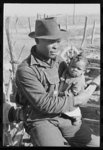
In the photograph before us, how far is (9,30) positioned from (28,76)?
3.42 ft

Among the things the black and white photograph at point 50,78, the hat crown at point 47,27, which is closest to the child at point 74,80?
the black and white photograph at point 50,78

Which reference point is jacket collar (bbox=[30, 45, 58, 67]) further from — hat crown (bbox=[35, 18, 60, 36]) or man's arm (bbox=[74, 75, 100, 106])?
man's arm (bbox=[74, 75, 100, 106])

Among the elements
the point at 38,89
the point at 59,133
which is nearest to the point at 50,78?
the point at 38,89

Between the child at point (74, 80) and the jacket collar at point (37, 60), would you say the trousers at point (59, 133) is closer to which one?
the child at point (74, 80)

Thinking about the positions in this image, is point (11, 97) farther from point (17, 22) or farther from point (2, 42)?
point (17, 22)

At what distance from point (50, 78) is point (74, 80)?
25cm

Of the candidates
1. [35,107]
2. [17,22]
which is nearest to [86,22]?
[17,22]

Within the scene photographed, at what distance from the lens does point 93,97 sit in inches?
162

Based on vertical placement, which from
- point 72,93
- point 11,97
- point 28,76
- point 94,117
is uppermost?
point 28,76

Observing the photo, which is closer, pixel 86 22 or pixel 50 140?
pixel 50 140

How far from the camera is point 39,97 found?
3029mm

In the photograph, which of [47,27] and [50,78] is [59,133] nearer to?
[50,78]

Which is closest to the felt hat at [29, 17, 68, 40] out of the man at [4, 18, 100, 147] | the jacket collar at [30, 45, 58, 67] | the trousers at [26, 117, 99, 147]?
the man at [4, 18, 100, 147]

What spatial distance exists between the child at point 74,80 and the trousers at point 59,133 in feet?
0.32
